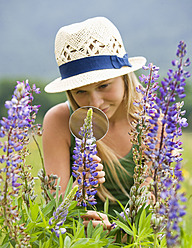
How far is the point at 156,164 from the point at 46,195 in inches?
17.6

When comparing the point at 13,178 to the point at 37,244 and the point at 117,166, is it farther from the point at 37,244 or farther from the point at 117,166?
Answer: the point at 117,166

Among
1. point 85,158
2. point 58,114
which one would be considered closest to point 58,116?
point 58,114

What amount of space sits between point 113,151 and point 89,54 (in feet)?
2.34

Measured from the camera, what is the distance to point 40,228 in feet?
3.00

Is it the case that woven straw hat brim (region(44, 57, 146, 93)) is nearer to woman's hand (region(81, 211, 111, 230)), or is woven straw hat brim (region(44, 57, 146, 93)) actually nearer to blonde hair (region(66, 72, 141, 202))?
blonde hair (region(66, 72, 141, 202))

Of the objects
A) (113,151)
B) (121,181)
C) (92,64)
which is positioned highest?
(92,64)

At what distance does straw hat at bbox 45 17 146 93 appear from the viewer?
144 cm

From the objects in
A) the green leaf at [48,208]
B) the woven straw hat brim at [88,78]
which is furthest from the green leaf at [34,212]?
the woven straw hat brim at [88,78]

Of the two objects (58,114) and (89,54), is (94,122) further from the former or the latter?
(58,114)

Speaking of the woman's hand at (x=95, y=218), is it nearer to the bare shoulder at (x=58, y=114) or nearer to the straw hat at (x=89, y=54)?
the straw hat at (x=89, y=54)

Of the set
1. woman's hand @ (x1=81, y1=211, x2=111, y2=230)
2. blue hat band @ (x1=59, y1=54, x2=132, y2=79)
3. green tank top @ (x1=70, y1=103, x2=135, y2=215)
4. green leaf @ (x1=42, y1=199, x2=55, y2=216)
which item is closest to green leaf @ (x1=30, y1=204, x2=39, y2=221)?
green leaf @ (x1=42, y1=199, x2=55, y2=216)

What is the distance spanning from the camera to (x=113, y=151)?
197cm

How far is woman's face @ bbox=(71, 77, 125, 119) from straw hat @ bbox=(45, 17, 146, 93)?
0.10 meters

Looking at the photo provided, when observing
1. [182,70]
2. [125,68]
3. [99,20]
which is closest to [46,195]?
[182,70]
